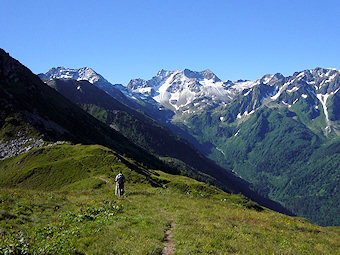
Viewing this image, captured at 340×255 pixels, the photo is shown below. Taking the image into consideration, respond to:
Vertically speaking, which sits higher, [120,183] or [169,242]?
[169,242]

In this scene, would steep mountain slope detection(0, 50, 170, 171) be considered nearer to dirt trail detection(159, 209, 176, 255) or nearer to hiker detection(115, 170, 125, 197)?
hiker detection(115, 170, 125, 197)

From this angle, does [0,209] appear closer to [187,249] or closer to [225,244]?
[187,249]

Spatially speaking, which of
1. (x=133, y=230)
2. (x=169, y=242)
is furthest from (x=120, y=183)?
(x=169, y=242)

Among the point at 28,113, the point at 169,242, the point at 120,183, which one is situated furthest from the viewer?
the point at 28,113

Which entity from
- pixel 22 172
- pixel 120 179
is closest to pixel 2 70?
pixel 22 172

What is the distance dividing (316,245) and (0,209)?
26.5 m

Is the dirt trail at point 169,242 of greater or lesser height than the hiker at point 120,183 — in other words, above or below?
above

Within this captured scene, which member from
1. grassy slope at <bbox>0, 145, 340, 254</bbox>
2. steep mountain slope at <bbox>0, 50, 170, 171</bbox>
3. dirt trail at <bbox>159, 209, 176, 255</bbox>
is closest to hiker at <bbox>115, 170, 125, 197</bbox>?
grassy slope at <bbox>0, 145, 340, 254</bbox>

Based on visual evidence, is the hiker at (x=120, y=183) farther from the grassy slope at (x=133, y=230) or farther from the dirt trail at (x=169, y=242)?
the dirt trail at (x=169, y=242)

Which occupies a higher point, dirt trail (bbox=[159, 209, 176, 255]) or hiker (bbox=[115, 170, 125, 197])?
dirt trail (bbox=[159, 209, 176, 255])

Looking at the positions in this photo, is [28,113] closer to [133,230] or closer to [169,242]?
[133,230]

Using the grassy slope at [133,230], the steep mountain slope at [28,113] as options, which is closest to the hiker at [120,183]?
the grassy slope at [133,230]

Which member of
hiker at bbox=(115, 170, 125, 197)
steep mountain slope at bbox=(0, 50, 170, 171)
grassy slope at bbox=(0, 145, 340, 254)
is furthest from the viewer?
steep mountain slope at bbox=(0, 50, 170, 171)

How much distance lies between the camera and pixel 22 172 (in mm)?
68312
